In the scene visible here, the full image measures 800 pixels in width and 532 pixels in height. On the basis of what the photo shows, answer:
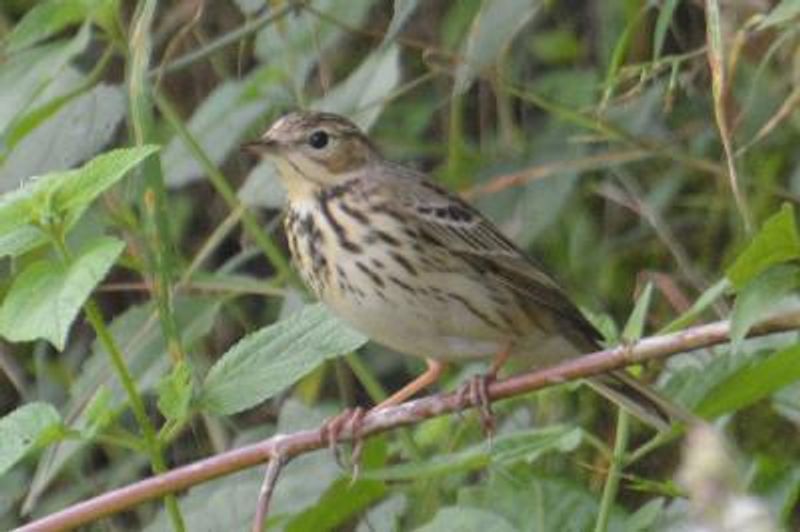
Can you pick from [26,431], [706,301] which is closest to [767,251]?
[706,301]

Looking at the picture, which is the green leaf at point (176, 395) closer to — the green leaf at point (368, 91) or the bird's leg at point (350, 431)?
the bird's leg at point (350, 431)

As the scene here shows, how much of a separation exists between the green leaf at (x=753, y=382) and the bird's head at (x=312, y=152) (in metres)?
1.21

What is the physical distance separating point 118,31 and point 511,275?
2.93ft

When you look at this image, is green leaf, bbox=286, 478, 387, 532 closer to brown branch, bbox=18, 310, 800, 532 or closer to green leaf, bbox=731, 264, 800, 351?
brown branch, bbox=18, 310, 800, 532

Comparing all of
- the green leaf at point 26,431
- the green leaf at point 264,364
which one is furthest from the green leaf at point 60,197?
the green leaf at point 264,364

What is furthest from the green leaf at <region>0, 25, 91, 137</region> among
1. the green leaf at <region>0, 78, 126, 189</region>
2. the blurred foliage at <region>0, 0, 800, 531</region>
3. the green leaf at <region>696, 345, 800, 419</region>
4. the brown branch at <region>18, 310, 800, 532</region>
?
the green leaf at <region>696, 345, 800, 419</region>

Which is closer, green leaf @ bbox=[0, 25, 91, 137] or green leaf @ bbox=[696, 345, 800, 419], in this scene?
green leaf @ bbox=[696, 345, 800, 419]

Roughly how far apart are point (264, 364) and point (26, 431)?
0.36 m

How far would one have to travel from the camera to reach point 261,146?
4.03 meters

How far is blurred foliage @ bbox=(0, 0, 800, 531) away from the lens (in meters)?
2.98

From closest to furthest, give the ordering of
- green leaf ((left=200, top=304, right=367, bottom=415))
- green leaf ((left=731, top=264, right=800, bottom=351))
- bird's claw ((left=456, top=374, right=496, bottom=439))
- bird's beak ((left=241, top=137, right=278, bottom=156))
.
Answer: green leaf ((left=731, top=264, right=800, bottom=351)) < green leaf ((left=200, top=304, right=367, bottom=415)) < bird's claw ((left=456, top=374, right=496, bottom=439)) < bird's beak ((left=241, top=137, right=278, bottom=156))

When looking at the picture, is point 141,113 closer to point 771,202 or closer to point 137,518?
point 771,202

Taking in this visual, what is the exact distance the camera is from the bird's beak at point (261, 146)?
13.0 ft

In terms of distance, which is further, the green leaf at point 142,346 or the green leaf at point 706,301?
the green leaf at point 142,346
